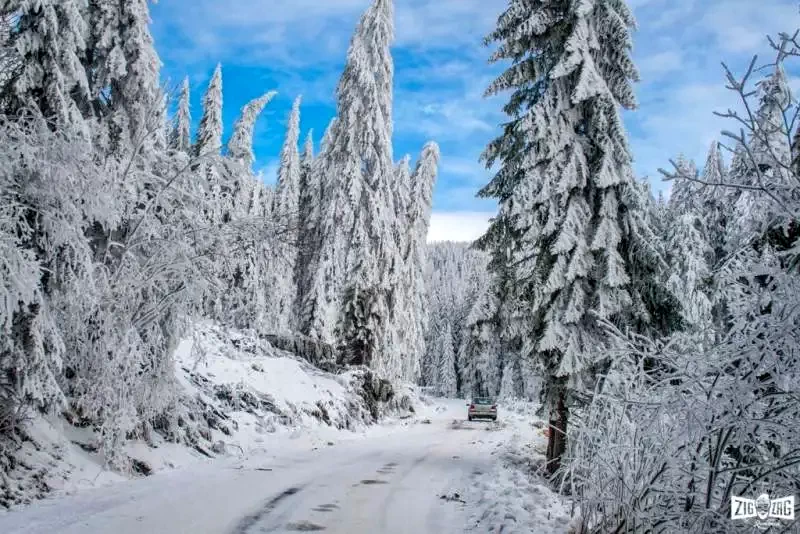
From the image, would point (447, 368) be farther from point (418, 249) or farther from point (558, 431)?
point (558, 431)

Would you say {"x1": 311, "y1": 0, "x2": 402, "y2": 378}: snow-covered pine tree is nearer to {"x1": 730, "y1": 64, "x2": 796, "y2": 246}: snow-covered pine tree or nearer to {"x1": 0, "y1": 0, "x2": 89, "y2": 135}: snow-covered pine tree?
{"x1": 0, "y1": 0, "x2": 89, "y2": 135}: snow-covered pine tree

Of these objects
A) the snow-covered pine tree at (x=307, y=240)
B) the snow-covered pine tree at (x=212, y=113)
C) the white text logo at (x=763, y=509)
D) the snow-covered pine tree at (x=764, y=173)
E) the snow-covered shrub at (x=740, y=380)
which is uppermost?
the snow-covered pine tree at (x=212, y=113)

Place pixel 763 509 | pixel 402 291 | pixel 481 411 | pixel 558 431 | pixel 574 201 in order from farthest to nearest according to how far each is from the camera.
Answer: pixel 481 411 < pixel 402 291 < pixel 574 201 < pixel 558 431 < pixel 763 509

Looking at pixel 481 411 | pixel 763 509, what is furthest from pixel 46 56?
pixel 481 411

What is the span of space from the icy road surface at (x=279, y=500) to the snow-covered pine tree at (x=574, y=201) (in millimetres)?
3618

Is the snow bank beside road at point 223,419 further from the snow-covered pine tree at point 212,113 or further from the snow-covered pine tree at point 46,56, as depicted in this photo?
the snow-covered pine tree at point 212,113

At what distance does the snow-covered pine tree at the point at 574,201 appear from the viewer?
12.2 m

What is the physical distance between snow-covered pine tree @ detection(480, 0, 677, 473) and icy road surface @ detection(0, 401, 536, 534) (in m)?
3.62

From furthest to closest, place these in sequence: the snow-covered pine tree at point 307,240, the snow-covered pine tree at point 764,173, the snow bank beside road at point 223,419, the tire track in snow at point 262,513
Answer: the snow-covered pine tree at point 307,240 < the snow bank beside road at point 223,419 < the tire track in snow at point 262,513 < the snow-covered pine tree at point 764,173

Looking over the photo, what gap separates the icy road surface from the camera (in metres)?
6.83

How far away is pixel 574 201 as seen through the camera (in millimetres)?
12648

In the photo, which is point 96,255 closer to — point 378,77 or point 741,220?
point 741,220

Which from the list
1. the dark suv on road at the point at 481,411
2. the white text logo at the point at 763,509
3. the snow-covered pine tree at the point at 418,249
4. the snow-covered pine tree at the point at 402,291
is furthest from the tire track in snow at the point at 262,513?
the dark suv on road at the point at 481,411

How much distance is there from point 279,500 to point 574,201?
8521 mm
